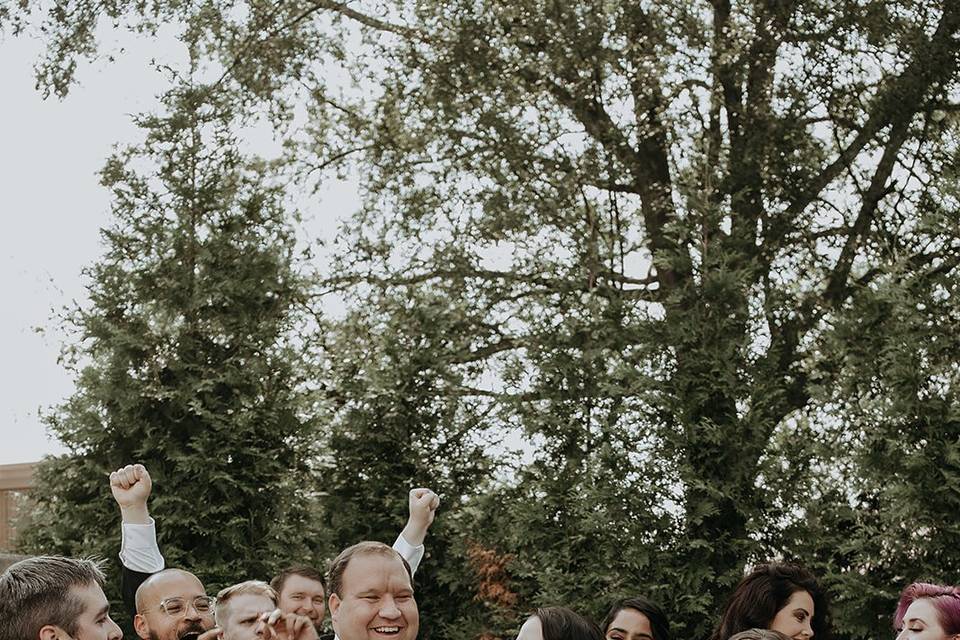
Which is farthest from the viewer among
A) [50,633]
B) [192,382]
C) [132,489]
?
[192,382]

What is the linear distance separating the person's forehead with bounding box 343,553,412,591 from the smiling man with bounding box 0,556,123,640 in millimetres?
629

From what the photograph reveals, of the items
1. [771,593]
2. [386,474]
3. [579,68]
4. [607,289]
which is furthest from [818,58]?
[771,593]

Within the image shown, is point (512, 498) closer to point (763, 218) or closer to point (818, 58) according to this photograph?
point (763, 218)

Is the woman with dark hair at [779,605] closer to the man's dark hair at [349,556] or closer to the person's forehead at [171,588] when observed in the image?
the person's forehead at [171,588]

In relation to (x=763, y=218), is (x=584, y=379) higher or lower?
lower

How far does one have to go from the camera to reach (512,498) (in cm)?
889

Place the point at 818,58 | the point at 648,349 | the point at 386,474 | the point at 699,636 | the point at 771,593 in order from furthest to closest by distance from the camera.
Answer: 1. the point at 818,58
2. the point at 386,474
3. the point at 648,349
4. the point at 699,636
5. the point at 771,593

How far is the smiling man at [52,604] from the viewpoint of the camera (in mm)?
3307

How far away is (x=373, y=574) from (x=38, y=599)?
2.77 feet

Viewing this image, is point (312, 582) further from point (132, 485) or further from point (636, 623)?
point (636, 623)

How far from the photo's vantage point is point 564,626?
4.37 m

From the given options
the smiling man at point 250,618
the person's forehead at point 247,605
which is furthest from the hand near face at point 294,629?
the person's forehead at point 247,605

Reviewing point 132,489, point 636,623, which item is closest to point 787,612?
point 636,623

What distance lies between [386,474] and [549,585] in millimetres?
1578
